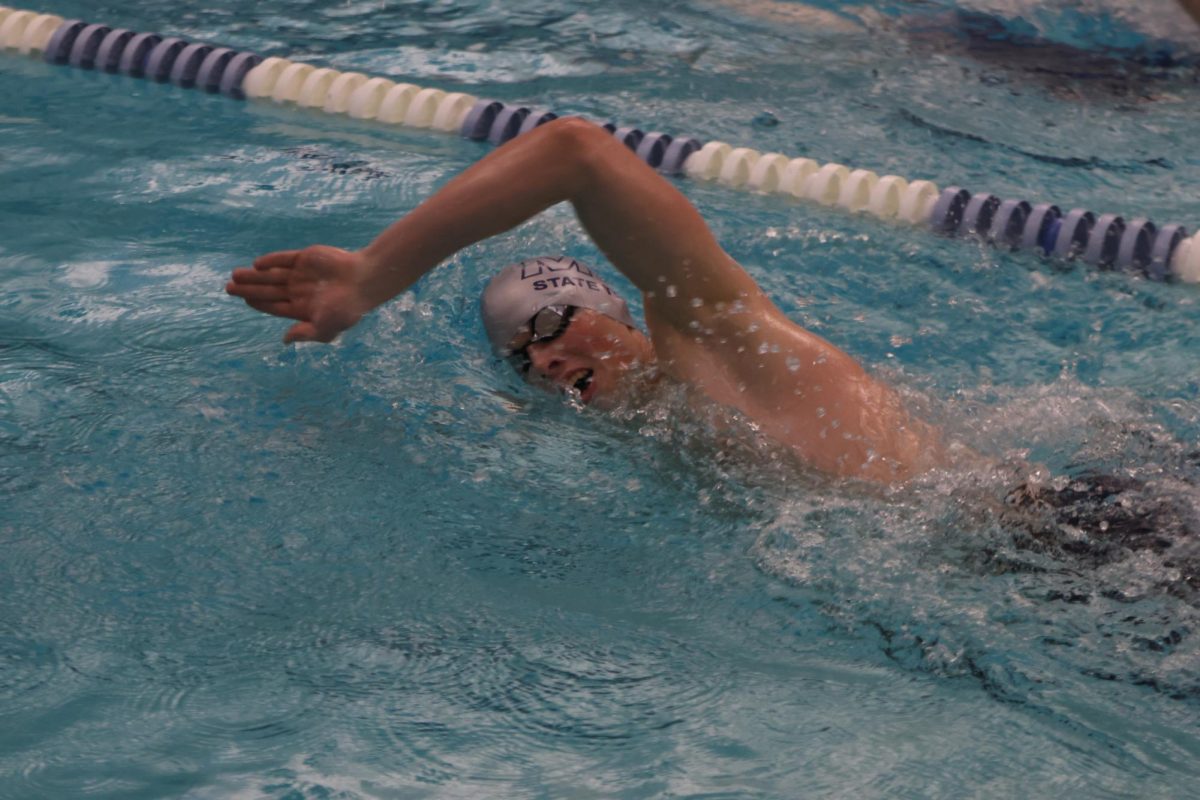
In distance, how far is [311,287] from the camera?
8.90ft

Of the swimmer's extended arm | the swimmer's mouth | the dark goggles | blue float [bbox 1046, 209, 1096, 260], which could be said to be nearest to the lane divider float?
blue float [bbox 1046, 209, 1096, 260]

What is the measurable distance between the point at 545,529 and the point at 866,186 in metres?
2.19

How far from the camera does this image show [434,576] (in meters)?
2.69

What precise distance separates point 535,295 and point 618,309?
0.20m

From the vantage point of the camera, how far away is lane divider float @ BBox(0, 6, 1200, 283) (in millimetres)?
4191

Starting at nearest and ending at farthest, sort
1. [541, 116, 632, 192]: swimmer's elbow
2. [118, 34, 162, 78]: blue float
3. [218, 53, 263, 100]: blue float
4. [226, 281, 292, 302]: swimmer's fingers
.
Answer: [541, 116, 632, 192]: swimmer's elbow → [226, 281, 292, 302]: swimmer's fingers → [218, 53, 263, 100]: blue float → [118, 34, 162, 78]: blue float

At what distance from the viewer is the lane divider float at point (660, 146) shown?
419 centimetres

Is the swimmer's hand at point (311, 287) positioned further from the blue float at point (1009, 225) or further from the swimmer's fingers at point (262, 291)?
the blue float at point (1009, 225)

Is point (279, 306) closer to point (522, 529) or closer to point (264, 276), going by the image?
point (264, 276)

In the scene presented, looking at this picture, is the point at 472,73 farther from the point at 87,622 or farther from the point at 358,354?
the point at 87,622

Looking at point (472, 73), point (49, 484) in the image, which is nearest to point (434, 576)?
point (49, 484)

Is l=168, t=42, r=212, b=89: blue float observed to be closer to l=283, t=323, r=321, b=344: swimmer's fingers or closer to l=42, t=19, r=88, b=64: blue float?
l=42, t=19, r=88, b=64: blue float

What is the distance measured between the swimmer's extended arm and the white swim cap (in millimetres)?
405

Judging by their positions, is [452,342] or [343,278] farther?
[452,342]
